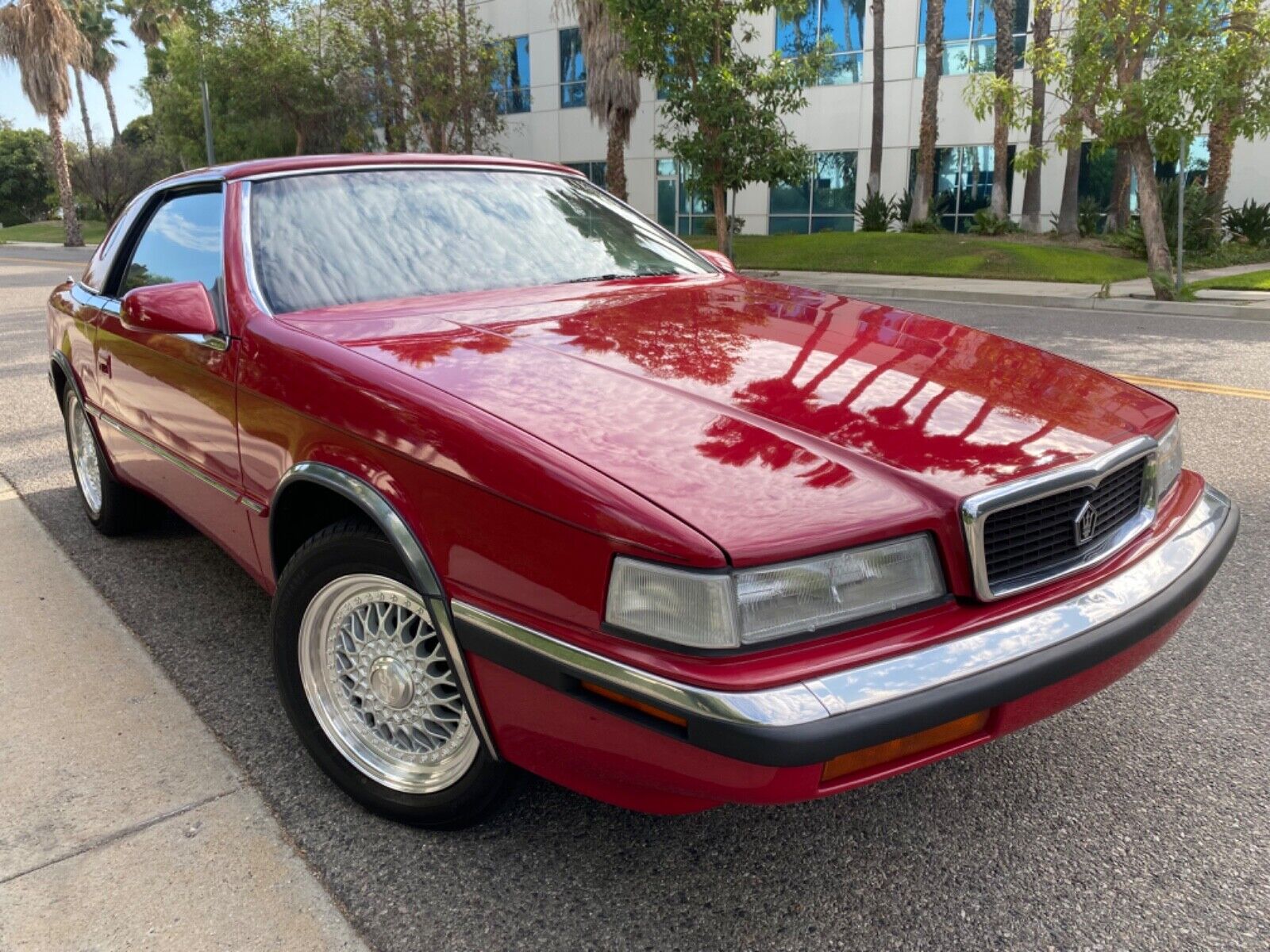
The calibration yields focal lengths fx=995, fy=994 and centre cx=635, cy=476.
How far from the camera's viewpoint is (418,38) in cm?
2475

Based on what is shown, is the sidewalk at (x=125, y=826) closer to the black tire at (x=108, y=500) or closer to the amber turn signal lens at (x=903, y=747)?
the black tire at (x=108, y=500)

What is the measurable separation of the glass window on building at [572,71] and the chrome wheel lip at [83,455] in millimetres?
27504

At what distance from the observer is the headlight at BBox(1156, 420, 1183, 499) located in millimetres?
2441

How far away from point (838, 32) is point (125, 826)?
27.3m

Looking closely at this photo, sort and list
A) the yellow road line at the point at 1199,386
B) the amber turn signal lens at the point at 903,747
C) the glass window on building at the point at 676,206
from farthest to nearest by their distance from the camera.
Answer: the glass window on building at the point at 676,206
the yellow road line at the point at 1199,386
the amber turn signal lens at the point at 903,747

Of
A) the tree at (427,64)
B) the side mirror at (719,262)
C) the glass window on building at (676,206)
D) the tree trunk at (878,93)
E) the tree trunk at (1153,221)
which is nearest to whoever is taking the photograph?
the side mirror at (719,262)

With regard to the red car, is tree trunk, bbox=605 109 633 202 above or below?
above

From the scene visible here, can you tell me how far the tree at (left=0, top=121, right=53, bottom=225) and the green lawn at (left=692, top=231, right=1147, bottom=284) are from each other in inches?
1862

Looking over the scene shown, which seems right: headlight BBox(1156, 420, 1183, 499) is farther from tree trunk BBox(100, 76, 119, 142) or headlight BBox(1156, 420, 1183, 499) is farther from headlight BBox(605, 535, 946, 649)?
tree trunk BBox(100, 76, 119, 142)

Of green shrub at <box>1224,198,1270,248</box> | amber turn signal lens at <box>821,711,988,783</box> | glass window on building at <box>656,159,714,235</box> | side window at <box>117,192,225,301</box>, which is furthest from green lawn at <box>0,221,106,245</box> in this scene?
amber turn signal lens at <box>821,711,988,783</box>

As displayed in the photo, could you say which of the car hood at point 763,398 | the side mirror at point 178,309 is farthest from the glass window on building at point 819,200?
the side mirror at point 178,309

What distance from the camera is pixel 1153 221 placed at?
546 inches

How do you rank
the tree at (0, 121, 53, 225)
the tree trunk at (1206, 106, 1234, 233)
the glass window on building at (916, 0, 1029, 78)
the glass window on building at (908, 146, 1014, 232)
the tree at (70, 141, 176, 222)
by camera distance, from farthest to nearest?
the tree at (0, 121, 53, 225)
the tree at (70, 141, 176, 222)
the glass window on building at (908, 146, 1014, 232)
the glass window on building at (916, 0, 1029, 78)
the tree trunk at (1206, 106, 1234, 233)

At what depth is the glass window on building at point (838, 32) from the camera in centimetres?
2564
